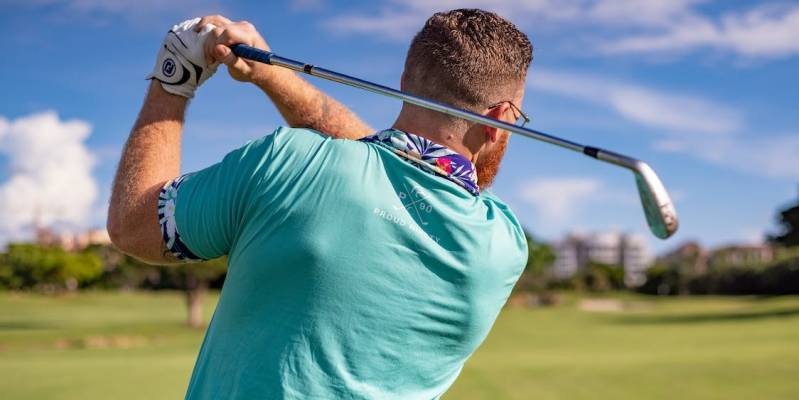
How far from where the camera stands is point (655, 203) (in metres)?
1.62

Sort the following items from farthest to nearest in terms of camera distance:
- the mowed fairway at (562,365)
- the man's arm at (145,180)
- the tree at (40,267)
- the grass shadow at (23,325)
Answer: the tree at (40,267) < the grass shadow at (23,325) < the mowed fairway at (562,365) < the man's arm at (145,180)

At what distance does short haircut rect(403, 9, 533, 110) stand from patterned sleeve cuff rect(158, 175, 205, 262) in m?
0.53

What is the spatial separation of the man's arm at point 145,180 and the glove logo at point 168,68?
0.18 feet

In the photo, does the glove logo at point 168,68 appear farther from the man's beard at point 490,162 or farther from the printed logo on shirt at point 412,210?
the man's beard at point 490,162

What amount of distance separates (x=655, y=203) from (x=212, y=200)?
79 centimetres

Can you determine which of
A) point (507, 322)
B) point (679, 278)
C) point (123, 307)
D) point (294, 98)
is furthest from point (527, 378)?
point (679, 278)

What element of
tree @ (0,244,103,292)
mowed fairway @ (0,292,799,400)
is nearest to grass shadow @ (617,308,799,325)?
mowed fairway @ (0,292,799,400)

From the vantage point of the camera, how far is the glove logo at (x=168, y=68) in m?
1.82

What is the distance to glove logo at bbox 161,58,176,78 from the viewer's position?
1817 millimetres

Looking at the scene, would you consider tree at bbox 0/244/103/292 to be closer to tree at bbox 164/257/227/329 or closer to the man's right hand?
tree at bbox 164/257/227/329

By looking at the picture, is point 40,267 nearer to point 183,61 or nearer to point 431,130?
point 183,61

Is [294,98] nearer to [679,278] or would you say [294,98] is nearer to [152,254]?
[152,254]

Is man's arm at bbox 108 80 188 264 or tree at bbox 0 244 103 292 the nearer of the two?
man's arm at bbox 108 80 188 264

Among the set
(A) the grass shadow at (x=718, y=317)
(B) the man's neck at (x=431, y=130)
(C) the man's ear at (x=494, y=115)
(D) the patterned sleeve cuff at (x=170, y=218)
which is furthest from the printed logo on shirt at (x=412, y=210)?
(A) the grass shadow at (x=718, y=317)
